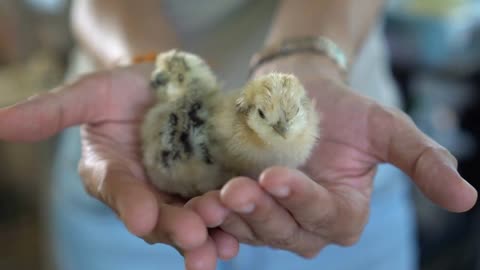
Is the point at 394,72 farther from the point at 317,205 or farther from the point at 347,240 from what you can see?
the point at 317,205

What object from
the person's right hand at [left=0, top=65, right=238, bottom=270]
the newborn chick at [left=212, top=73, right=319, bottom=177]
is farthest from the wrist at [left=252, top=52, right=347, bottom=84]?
the person's right hand at [left=0, top=65, right=238, bottom=270]

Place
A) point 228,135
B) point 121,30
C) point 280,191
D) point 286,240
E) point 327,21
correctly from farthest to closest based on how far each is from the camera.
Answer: point 121,30 < point 327,21 < point 228,135 < point 286,240 < point 280,191

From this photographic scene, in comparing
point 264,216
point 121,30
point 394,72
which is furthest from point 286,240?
point 394,72

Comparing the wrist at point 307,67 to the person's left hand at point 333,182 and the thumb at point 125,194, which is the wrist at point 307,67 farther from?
the thumb at point 125,194

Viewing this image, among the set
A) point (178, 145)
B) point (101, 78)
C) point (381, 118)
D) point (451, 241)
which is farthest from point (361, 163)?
point (451, 241)

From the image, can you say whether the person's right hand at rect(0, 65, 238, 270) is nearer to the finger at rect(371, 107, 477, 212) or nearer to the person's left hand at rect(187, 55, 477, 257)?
the person's left hand at rect(187, 55, 477, 257)

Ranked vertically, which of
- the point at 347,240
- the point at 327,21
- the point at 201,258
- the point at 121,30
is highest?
the point at 121,30

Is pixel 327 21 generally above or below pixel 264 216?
above
